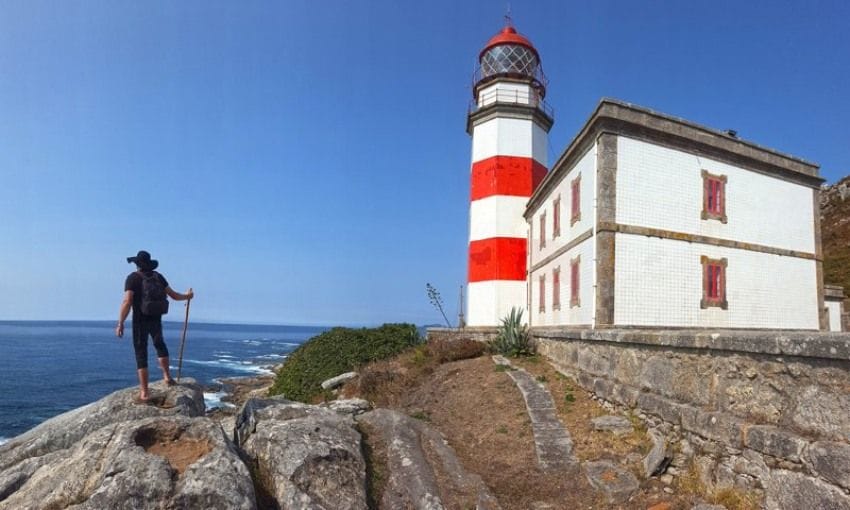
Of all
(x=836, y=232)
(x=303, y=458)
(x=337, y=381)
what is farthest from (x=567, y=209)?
(x=836, y=232)

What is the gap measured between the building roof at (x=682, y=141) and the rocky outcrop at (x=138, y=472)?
11433 millimetres

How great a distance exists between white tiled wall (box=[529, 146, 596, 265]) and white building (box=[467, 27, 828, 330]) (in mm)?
55

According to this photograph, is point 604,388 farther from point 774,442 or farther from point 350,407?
point 350,407

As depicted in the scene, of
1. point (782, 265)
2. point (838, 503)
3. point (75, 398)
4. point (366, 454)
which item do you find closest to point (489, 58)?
point (782, 265)

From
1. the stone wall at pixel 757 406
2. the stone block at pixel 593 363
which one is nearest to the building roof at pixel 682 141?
the stone block at pixel 593 363

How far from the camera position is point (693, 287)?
44.7 ft

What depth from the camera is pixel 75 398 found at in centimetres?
3228

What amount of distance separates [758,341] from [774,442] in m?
1.13

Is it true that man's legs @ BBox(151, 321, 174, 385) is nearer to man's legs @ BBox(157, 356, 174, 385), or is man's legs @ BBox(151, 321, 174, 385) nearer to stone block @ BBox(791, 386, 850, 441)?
man's legs @ BBox(157, 356, 174, 385)

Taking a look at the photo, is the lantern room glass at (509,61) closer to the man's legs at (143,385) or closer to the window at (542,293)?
the window at (542,293)

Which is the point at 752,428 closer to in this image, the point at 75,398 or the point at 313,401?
the point at 313,401

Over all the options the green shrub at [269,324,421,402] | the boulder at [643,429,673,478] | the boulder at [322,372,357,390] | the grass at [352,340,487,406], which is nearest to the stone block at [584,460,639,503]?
the boulder at [643,429,673,478]

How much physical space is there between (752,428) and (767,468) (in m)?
0.43

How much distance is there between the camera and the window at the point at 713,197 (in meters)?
14.0
